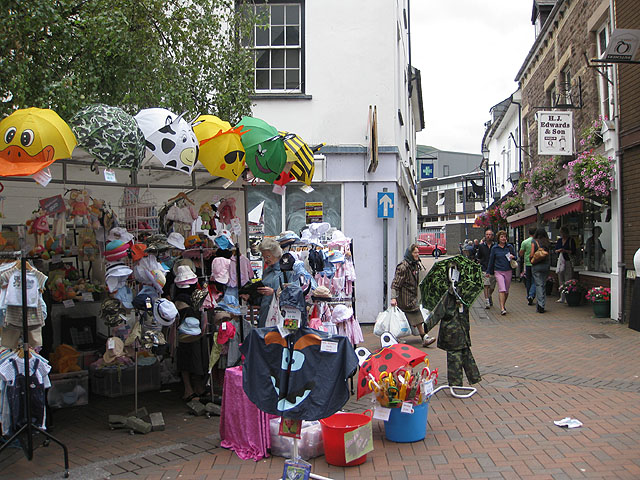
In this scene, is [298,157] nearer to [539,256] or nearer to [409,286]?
[409,286]

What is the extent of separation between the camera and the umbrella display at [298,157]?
6.32 m

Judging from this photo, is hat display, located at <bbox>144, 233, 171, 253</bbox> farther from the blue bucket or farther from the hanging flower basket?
the hanging flower basket

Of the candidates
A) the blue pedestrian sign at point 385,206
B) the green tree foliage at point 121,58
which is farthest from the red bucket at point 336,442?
the blue pedestrian sign at point 385,206

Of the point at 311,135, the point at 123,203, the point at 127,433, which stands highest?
the point at 311,135

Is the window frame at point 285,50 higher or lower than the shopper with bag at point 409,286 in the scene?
higher

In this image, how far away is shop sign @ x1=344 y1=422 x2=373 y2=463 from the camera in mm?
4773

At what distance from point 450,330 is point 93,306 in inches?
Result: 169

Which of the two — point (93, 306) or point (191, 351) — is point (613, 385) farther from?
point (93, 306)

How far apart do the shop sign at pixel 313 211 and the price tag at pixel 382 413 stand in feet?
22.8

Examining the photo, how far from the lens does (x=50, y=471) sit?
15.8ft

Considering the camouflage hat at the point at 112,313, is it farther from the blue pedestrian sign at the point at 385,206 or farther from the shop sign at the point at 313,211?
the blue pedestrian sign at the point at 385,206

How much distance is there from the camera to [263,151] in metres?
6.07

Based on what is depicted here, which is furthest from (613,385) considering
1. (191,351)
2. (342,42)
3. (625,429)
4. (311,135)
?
(342,42)

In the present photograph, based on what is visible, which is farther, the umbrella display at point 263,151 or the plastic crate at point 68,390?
the plastic crate at point 68,390
